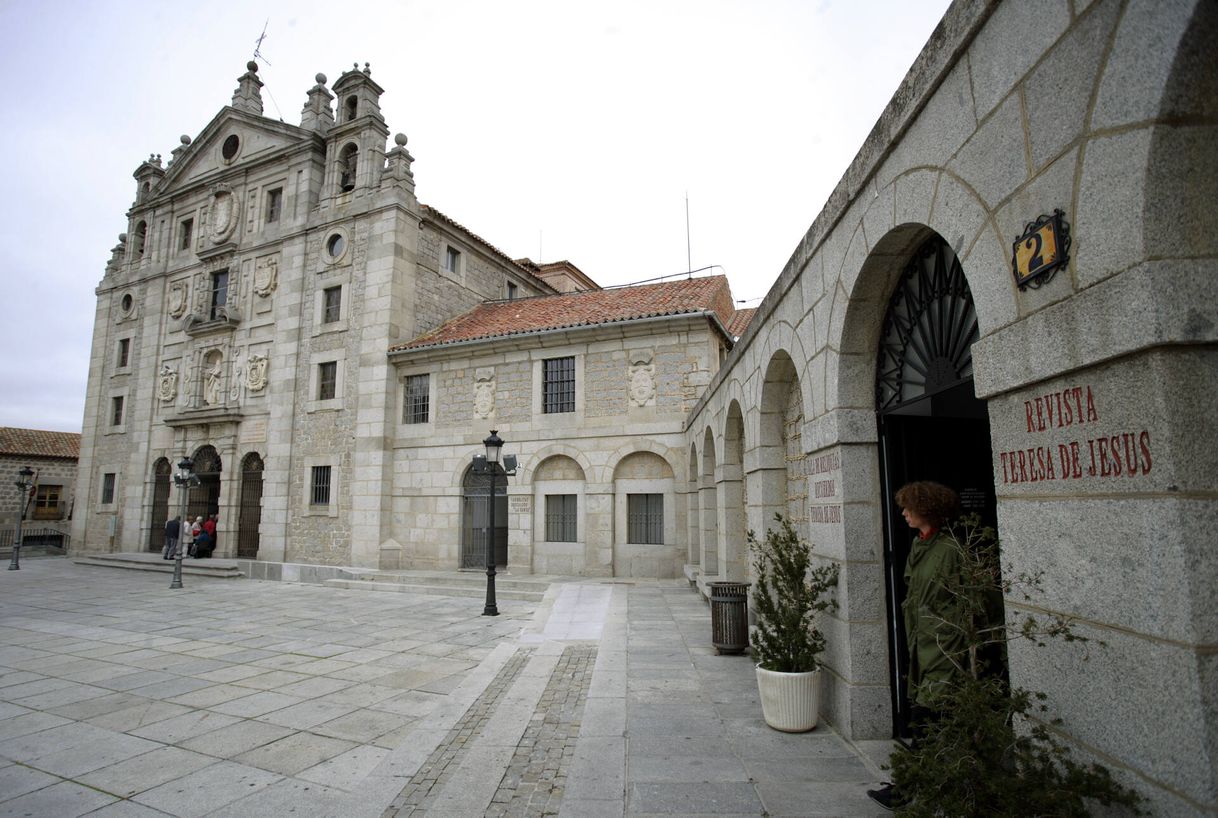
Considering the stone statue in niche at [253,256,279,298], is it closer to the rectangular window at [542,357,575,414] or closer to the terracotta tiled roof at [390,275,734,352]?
the terracotta tiled roof at [390,275,734,352]

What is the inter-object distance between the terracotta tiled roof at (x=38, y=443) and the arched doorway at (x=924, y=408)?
1553 inches

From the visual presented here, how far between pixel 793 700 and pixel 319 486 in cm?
1796

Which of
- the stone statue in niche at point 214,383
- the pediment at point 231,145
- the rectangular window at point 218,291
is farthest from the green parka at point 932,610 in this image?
the rectangular window at point 218,291

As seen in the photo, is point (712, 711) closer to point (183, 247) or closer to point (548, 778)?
point (548, 778)

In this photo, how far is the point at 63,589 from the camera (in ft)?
52.9

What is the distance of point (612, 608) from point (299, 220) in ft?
57.4

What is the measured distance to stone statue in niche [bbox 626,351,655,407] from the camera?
16094 mm

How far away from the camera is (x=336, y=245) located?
20.6 metres

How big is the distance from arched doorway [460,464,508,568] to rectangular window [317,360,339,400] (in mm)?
5669

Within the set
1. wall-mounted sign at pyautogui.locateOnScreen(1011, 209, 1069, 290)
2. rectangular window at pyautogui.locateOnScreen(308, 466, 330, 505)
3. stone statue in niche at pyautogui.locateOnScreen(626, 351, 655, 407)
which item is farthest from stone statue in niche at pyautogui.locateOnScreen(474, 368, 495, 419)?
wall-mounted sign at pyautogui.locateOnScreen(1011, 209, 1069, 290)

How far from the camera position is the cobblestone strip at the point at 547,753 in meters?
3.93

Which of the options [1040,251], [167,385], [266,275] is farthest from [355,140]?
[1040,251]

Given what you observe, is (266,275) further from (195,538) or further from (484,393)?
(484,393)

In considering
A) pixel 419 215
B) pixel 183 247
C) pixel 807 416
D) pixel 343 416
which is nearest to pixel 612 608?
pixel 807 416
